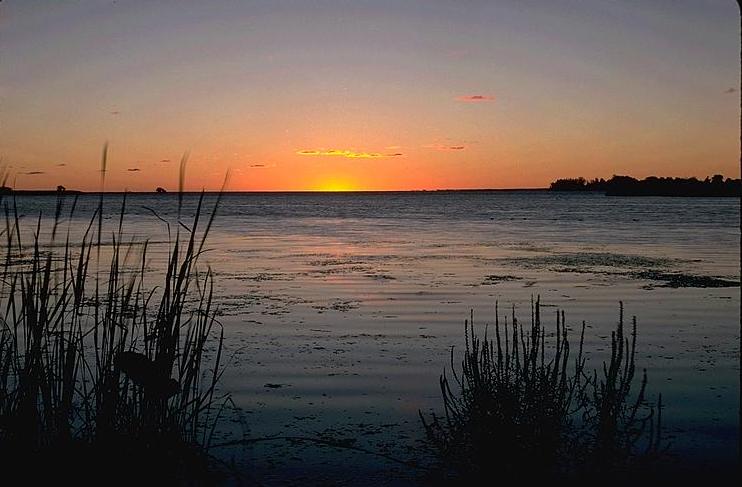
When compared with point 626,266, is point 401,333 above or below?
below

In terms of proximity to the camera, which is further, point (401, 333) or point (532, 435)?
point (401, 333)

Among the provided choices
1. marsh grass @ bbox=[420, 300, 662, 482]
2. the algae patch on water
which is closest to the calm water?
the algae patch on water

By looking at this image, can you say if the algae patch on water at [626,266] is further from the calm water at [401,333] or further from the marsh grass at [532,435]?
the marsh grass at [532,435]

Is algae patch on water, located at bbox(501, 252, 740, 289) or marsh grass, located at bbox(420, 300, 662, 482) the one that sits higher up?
algae patch on water, located at bbox(501, 252, 740, 289)

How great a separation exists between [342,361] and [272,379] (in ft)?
3.27

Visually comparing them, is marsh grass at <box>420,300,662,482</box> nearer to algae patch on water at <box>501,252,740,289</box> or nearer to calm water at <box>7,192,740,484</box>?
calm water at <box>7,192,740,484</box>

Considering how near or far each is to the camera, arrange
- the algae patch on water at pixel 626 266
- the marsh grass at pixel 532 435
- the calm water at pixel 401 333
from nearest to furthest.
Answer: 1. the marsh grass at pixel 532 435
2. the calm water at pixel 401 333
3. the algae patch on water at pixel 626 266

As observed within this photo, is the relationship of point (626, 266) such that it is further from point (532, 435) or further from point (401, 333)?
point (532, 435)

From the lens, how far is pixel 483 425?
4777 mm

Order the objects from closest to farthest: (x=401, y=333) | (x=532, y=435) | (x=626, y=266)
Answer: (x=532, y=435), (x=401, y=333), (x=626, y=266)

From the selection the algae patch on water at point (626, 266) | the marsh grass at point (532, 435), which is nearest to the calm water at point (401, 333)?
the algae patch on water at point (626, 266)

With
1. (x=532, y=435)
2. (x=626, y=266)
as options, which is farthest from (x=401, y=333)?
(x=626, y=266)

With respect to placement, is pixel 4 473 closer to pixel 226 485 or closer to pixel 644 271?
pixel 226 485

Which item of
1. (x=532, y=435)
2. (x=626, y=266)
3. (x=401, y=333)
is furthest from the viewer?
(x=626, y=266)
